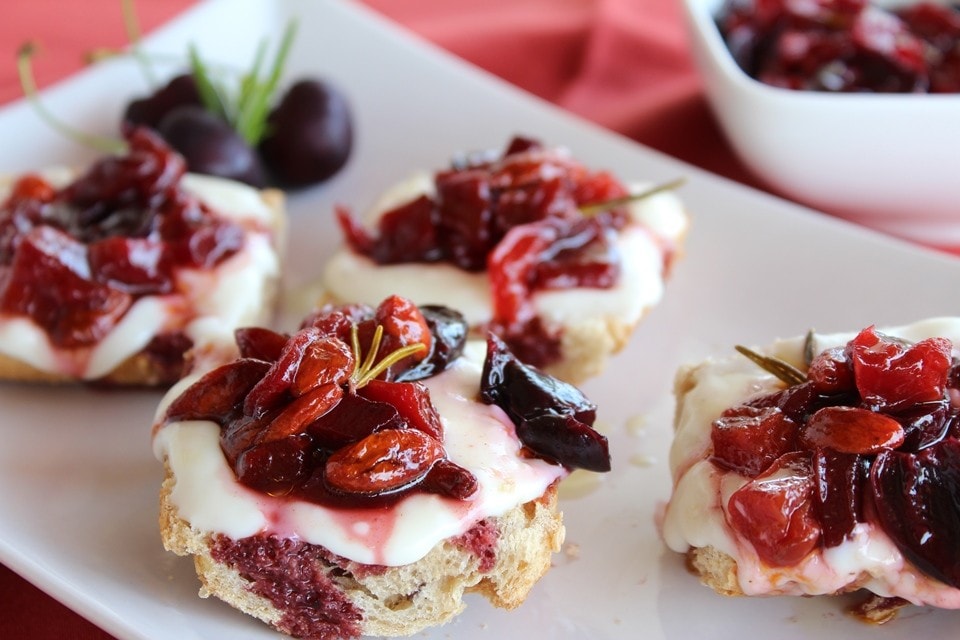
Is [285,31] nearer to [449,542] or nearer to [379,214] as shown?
[379,214]

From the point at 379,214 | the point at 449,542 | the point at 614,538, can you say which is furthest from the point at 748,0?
the point at 449,542

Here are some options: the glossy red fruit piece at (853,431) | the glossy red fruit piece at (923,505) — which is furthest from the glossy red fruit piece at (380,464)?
the glossy red fruit piece at (923,505)

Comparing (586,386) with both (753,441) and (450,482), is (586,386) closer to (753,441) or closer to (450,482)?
(753,441)

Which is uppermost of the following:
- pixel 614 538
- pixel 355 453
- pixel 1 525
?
pixel 355 453

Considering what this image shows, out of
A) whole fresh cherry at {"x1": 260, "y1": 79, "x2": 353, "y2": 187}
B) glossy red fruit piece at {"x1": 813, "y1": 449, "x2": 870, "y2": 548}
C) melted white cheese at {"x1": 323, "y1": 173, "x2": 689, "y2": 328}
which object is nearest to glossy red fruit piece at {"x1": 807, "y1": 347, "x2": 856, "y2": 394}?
glossy red fruit piece at {"x1": 813, "y1": 449, "x2": 870, "y2": 548}

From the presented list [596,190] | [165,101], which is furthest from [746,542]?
[165,101]

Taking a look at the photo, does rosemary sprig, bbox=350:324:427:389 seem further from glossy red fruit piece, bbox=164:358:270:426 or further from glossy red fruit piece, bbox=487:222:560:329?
glossy red fruit piece, bbox=487:222:560:329

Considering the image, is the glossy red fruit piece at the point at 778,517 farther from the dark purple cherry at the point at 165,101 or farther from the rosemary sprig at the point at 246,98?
the dark purple cherry at the point at 165,101
